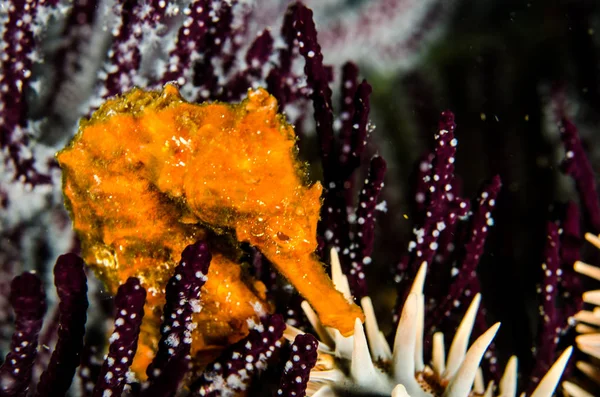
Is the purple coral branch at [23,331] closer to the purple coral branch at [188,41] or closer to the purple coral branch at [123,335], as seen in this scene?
the purple coral branch at [123,335]

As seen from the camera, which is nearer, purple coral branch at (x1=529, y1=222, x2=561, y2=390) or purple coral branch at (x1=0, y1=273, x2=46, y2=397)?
purple coral branch at (x1=0, y1=273, x2=46, y2=397)

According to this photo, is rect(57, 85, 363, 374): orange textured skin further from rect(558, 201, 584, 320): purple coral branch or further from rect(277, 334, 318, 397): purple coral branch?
rect(558, 201, 584, 320): purple coral branch

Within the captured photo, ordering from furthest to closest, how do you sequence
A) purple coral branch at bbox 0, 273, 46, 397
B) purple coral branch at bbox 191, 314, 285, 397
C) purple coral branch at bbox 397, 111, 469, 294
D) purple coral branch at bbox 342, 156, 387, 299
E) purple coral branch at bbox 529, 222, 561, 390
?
purple coral branch at bbox 529, 222, 561, 390 < purple coral branch at bbox 342, 156, 387, 299 < purple coral branch at bbox 397, 111, 469, 294 < purple coral branch at bbox 191, 314, 285, 397 < purple coral branch at bbox 0, 273, 46, 397

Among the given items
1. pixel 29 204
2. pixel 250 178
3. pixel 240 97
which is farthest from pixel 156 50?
pixel 250 178

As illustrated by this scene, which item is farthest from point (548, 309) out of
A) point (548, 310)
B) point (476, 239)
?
point (476, 239)

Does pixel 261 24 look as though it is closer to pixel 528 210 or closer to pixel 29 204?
pixel 29 204

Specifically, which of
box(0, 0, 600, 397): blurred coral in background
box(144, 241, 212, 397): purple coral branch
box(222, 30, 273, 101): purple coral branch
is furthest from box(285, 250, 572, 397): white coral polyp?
box(222, 30, 273, 101): purple coral branch
